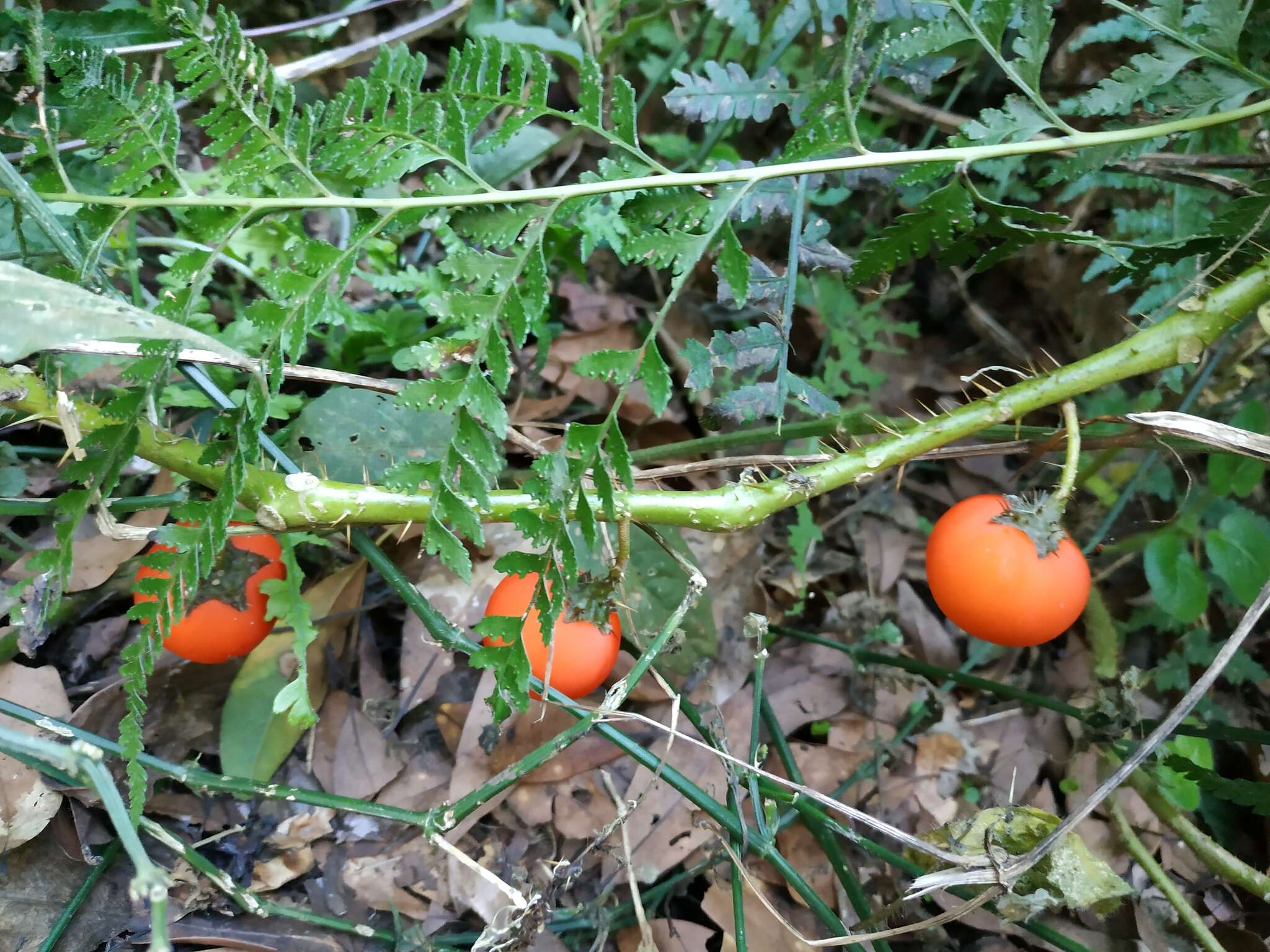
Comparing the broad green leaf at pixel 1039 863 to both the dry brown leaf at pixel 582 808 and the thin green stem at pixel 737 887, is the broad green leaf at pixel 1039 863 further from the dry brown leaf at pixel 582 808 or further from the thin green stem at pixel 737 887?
the dry brown leaf at pixel 582 808

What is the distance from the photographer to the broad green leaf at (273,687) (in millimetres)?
1564

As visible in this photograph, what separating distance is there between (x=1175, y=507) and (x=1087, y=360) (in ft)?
3.57

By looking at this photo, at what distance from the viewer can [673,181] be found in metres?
1.10

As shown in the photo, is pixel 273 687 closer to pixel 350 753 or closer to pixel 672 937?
pixel 350 753

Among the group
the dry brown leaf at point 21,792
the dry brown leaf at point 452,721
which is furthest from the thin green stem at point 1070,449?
the dry brown leaf at point 21,792

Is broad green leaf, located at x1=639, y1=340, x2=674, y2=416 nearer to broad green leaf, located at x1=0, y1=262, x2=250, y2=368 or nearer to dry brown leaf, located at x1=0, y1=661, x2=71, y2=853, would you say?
broad green leaf, located at x1=0, y1=262, x2=250, y2=368

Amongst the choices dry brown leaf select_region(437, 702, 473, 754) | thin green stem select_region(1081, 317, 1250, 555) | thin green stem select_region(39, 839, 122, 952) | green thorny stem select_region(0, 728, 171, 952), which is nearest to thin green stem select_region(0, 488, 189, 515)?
green thorny stem select_region(0, 728, 171, 952)

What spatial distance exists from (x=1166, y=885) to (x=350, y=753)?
1.74 meters

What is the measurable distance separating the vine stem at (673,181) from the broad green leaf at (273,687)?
2.94 feet

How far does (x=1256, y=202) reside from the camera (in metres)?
1.20

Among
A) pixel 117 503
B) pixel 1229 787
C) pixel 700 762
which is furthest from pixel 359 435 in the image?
pixel 1229 787

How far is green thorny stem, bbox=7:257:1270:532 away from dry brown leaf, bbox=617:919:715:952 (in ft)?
3.06

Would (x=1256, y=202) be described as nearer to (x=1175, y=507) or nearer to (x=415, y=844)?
(x=1175, y=507)

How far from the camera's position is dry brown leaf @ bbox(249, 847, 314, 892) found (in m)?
1.51
